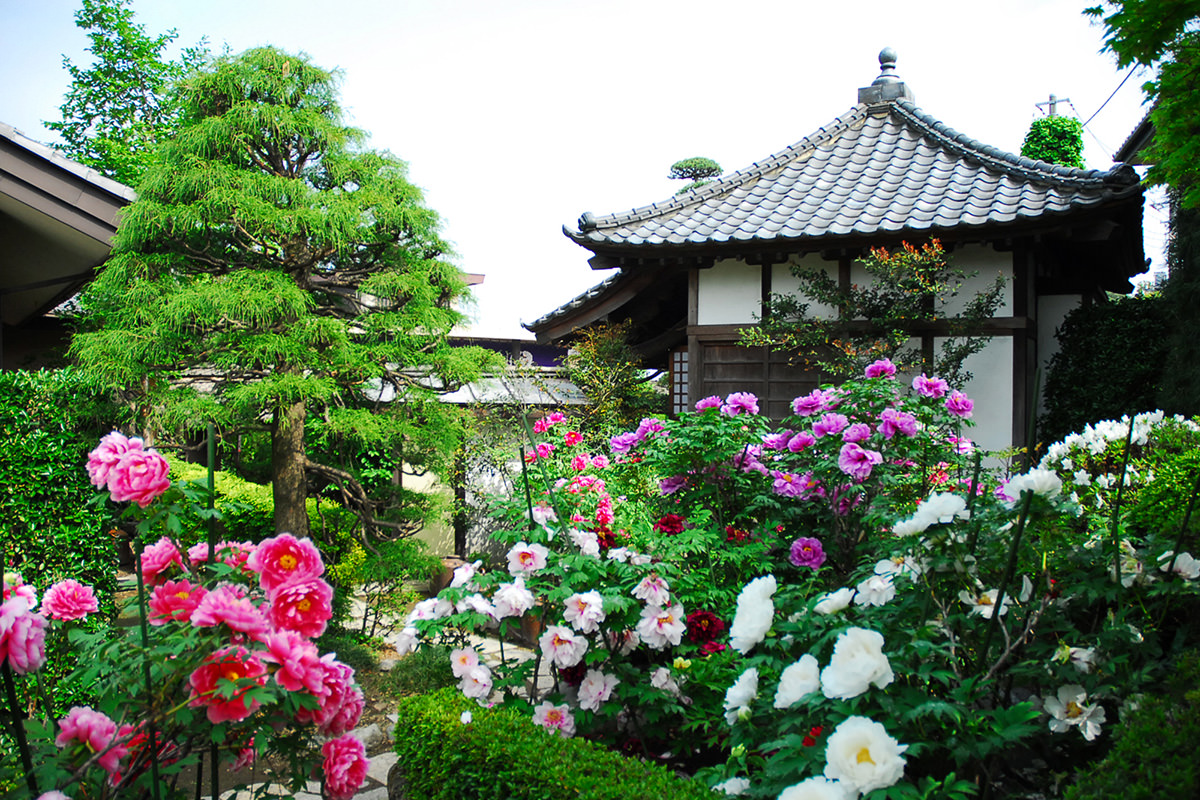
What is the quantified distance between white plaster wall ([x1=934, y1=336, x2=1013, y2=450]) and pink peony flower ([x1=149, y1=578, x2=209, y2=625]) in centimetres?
650

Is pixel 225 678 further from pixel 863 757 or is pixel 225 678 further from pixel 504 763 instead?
pixel 863 757

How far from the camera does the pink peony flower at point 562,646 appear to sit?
2542 millimetres

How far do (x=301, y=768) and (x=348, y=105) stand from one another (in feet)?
18.3

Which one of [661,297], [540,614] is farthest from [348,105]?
[540,614]

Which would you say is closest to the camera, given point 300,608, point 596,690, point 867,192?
point 300,608

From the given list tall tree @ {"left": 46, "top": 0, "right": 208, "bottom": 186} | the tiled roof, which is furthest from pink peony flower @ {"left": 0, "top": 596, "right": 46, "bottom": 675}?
tall tree @ {"left": 46, "top": 0, "right": 208, "bottom": 186}

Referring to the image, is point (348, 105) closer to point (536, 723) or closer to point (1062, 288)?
point (536, 723)

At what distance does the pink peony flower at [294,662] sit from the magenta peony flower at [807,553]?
2282mm

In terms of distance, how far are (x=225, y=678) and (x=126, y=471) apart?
2.00ft

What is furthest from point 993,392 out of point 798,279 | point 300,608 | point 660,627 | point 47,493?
point 47,493

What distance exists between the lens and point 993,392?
6566 mm

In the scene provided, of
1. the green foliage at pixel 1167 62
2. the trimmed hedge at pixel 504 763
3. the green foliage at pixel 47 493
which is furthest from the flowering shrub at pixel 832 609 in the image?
the green foliage at pixel 47 493

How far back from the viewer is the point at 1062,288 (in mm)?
7816

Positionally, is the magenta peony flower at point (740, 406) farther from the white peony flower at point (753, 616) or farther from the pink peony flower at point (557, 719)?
the white peony flower at point (753, 616)
